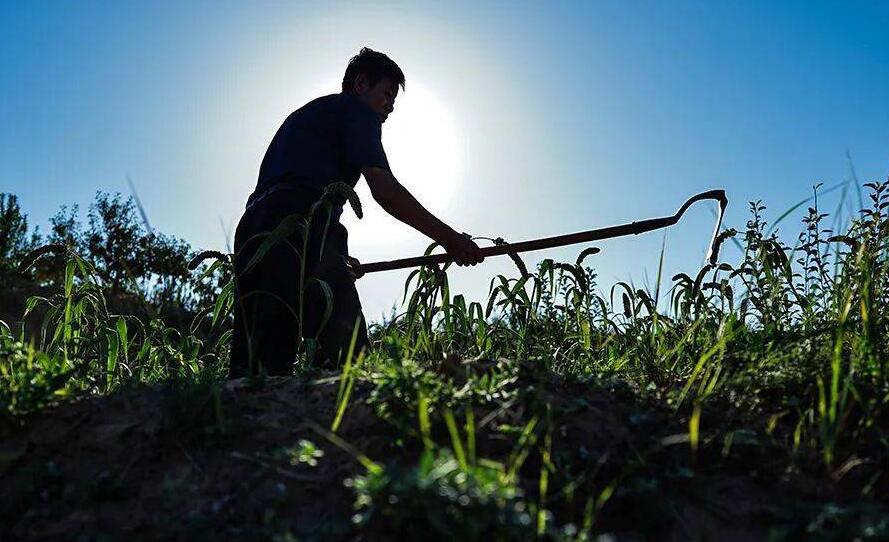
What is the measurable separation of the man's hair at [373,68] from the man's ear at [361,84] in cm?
2

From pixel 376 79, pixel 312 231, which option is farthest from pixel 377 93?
pixel 312 231

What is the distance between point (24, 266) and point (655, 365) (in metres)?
2.76

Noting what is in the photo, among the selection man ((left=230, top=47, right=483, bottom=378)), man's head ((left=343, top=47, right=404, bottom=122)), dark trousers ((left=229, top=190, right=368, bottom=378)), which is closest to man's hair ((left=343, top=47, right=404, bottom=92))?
man's head ((left=343, top=47, right=404, bottom=122))

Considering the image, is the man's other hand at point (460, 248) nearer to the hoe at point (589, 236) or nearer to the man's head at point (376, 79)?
the hoe at point (589, 236)

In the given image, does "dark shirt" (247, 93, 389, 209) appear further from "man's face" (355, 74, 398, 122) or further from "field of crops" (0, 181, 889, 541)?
"field of crops" (0, 181, 889, 541)

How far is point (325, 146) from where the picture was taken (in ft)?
12.8

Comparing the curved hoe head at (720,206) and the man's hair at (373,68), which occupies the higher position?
the man's hair at (373,68)

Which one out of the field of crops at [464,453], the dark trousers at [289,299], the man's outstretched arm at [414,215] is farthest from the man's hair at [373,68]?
the field of crops at [464,453]

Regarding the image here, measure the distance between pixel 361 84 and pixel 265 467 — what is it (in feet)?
10.5

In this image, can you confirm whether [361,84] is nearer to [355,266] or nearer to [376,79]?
[376,79]

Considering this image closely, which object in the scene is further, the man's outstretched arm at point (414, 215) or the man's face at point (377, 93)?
the man's face at point (377, 93)

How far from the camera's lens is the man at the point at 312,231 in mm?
3615

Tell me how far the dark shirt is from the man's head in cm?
40

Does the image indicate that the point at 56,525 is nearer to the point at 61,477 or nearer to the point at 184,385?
the point at 61,477
